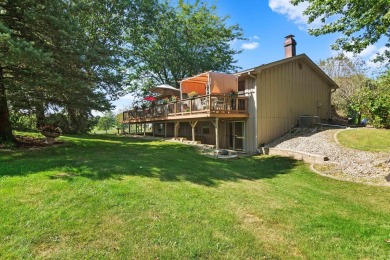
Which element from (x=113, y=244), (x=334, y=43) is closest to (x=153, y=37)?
(x=334, y=43)

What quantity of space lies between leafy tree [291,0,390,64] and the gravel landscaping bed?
4.34 metres

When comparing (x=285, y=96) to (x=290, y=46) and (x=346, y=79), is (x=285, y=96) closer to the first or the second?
(x=290, y=46)

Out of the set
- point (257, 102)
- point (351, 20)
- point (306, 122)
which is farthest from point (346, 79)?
point (351, 20)

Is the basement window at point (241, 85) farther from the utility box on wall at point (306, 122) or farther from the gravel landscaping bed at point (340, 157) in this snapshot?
the utility box on wall at point (306, 122)

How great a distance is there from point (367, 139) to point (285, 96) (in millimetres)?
5162

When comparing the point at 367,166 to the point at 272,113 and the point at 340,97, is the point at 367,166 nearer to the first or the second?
the point at 272,113

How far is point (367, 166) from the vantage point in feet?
31.9

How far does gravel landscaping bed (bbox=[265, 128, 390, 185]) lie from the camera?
913 centimetres

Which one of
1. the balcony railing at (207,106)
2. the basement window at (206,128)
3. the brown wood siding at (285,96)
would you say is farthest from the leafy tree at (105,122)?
the brown wood siding at (285,96)

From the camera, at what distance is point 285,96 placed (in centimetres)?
1602

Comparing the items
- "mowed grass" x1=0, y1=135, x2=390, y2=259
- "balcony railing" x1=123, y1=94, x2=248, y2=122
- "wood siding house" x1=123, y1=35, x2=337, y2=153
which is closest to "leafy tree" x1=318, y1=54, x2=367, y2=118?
"wood siding house" x1=123, y1=35, x2=337, y2=153

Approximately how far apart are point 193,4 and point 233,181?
2596cm

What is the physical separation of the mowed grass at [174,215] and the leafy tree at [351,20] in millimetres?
5890

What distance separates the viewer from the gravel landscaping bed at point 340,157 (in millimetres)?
9133
